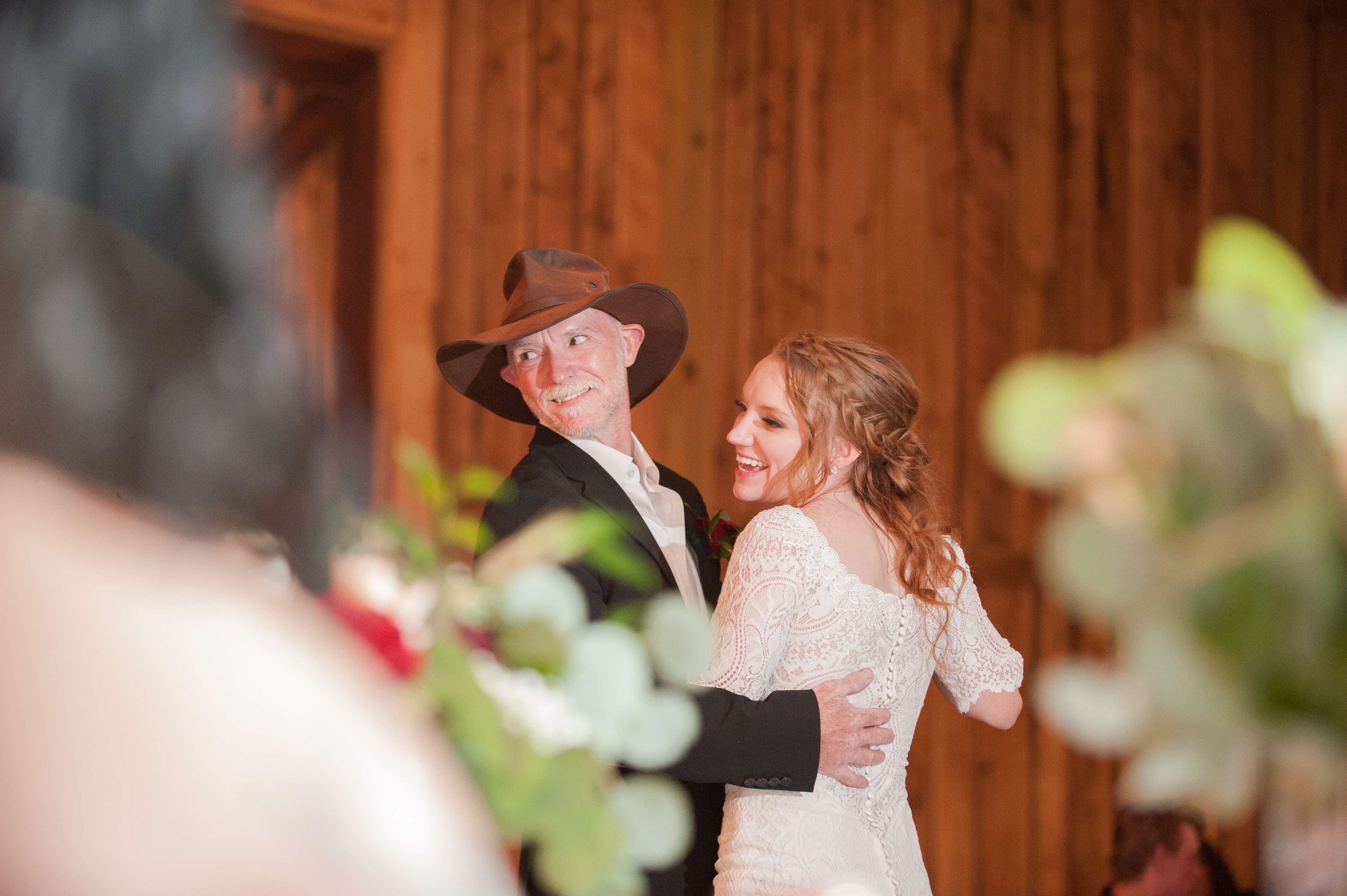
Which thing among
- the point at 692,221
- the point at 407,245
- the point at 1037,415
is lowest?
the point at 1037,415

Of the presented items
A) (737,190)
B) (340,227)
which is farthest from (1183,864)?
(340,227)

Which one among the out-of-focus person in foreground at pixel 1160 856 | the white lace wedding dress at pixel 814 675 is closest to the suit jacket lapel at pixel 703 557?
the white lace wedding dress at pixel 814 675

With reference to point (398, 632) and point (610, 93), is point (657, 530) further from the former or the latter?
point (610, 93)

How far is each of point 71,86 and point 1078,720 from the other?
2.70 m

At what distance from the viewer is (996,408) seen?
245mm

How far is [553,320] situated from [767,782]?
0.90m

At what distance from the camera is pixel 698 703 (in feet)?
4.77

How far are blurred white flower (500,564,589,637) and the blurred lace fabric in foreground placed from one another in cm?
27

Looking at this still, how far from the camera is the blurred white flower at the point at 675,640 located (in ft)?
1.61

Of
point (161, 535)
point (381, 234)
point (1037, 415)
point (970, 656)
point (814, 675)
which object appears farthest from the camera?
point (381, 234)

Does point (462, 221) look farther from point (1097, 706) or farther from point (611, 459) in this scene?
point (1097, 706)

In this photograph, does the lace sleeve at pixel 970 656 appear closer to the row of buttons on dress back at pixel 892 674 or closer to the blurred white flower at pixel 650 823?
the row of buttons on dress back at pixel 892 674

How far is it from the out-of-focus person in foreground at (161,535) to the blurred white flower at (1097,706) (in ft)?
0.93

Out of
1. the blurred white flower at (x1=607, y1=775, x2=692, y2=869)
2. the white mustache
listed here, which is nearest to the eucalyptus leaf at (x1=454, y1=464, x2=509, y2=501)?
the blurred white flower at (x1=607, y1=775, x2=692, y2=869)
